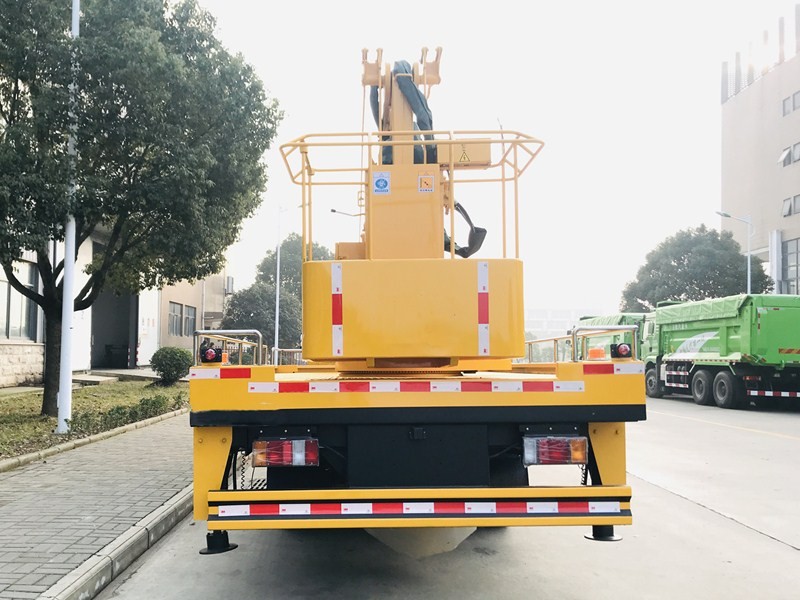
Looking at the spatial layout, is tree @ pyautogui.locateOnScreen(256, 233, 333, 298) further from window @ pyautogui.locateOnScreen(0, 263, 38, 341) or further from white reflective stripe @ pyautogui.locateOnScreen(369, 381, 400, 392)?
white reflective stripe @ pyautogui.locateOnScreen(369, 381, 400, 392)

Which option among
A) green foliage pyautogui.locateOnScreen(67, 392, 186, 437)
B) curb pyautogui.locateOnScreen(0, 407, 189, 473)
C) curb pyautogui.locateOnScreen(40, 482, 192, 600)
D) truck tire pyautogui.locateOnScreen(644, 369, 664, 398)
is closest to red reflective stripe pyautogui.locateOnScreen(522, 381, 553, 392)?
curb pyautogui.locateOnScreen(40, 482, 192, 600)

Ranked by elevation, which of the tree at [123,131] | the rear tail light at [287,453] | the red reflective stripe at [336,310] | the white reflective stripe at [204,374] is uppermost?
the tree at [123,131]

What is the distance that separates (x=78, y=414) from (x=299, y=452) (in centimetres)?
850

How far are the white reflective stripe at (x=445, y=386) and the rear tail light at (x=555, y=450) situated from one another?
50 cm

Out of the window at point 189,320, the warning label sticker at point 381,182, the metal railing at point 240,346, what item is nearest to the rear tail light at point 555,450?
the warning label sticker at point 381,182

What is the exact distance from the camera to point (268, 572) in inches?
176

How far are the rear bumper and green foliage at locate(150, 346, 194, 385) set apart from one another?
1546 centimetres

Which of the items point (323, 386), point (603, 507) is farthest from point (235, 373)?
point (603, 507)

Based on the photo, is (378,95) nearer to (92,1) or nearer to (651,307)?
(92,1)

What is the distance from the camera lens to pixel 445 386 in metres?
3.72

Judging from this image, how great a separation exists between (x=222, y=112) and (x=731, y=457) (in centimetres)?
923

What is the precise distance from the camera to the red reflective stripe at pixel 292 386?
147 inches

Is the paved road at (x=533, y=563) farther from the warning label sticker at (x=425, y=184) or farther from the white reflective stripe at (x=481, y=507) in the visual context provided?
the warning label sticker at (x=425, y=184)

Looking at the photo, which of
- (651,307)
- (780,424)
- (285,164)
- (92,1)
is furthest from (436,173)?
(651,307)
